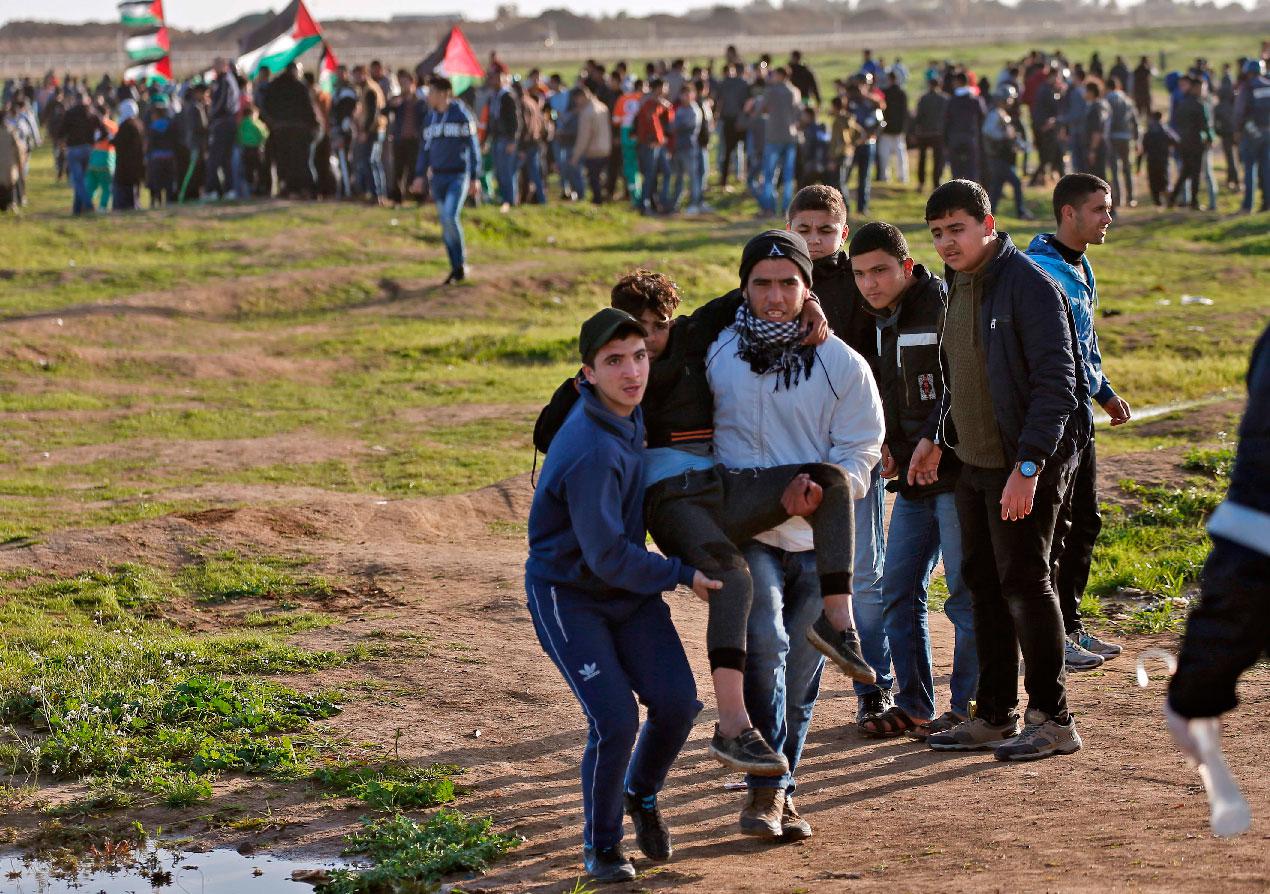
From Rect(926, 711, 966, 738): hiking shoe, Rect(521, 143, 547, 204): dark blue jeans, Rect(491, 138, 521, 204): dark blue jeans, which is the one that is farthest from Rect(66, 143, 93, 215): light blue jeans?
Rect(926, 711, 966, 738): hiking shoe

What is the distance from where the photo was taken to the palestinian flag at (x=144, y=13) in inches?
1205

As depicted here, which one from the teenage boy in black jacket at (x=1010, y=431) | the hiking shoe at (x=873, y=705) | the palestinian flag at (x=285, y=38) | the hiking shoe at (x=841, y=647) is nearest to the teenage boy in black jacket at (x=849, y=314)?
the hiking shoe at (x=873, y=705)

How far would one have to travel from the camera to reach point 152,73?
3062 cm

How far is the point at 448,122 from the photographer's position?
17.7m

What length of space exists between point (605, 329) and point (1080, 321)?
275cm

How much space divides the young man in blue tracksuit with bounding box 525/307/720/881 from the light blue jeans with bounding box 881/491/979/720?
5.97 ft

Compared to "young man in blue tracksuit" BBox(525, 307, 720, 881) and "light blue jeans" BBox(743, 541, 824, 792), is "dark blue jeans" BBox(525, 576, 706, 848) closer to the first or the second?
"young man in blue tracksuit" BBox(525, 307, 720, 881)

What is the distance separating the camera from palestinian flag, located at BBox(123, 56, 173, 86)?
1194 inches

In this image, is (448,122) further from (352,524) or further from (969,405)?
(969,405)

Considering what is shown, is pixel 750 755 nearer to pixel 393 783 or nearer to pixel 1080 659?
pixel 393 783

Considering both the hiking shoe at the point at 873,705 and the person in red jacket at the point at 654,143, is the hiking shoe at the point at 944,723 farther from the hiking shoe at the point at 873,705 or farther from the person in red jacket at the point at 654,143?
the person in red jacket at the point at 654,143

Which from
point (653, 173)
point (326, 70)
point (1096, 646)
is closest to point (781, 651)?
point (1096, 646)

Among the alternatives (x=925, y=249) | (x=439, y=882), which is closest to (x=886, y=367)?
(x=439, y=882)

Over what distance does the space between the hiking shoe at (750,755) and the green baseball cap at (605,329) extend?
3.83ft
